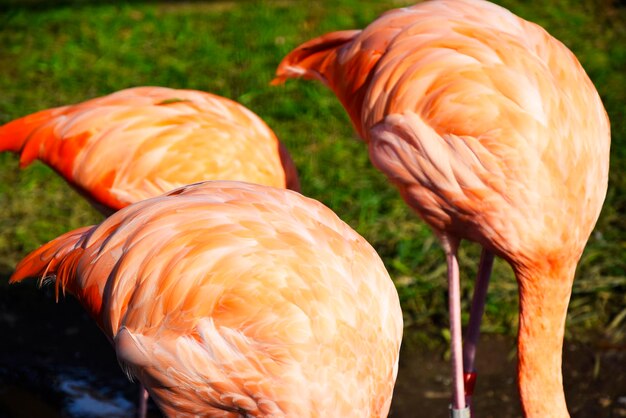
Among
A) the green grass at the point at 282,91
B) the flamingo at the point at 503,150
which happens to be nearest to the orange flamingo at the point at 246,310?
the flamingo at the point at 503,150

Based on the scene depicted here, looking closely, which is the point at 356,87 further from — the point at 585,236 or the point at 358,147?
the point at 358,147

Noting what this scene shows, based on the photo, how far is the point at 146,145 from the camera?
308cm

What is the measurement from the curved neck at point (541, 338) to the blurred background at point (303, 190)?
62 centimetres

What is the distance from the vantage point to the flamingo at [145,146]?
9.99 feet

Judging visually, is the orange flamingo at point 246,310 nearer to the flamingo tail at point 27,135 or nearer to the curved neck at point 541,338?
the curved neck at point 541,338

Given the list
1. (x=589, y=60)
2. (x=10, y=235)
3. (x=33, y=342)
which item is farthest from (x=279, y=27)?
(x=33, y=342)

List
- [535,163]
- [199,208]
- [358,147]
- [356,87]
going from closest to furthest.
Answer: [199,208], [535,163], [356,87], [358,147]

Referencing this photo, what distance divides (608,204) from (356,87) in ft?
5.78

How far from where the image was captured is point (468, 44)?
2848mm

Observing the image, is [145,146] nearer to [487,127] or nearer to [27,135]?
[27,135]

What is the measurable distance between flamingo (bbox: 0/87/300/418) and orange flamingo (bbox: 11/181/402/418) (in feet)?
1.84

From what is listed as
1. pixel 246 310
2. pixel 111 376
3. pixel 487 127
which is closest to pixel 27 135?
pixel 111 376

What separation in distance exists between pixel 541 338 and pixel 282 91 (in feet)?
9.78

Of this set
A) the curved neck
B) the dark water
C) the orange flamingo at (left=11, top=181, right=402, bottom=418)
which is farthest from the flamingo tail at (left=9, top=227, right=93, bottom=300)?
the curved neck
